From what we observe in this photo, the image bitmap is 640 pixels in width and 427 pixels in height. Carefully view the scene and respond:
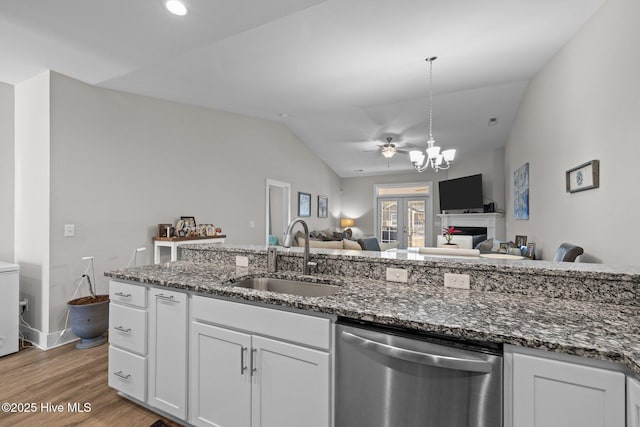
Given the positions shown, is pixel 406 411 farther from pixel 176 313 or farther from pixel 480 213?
pixel 480 213

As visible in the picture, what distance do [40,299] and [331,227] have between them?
6.80 metres

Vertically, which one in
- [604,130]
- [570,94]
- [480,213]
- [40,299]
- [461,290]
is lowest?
[40,299]

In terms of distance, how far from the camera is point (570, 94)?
3029 millimetres

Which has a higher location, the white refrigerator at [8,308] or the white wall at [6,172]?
the white wall at [6,172]

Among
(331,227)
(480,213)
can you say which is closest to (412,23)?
(480,213)

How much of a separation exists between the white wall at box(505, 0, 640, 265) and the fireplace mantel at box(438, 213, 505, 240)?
7.66 ft

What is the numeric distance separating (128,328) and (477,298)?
1994 mm

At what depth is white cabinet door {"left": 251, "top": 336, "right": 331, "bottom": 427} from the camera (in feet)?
4.23

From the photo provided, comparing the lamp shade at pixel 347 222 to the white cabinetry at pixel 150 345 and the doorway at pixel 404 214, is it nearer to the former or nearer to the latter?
the doorway at pixel 404 214

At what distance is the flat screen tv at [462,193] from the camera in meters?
6.49

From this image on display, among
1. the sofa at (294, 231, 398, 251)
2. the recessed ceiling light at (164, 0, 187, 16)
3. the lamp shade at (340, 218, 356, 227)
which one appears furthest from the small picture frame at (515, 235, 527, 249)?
the recessed ceiling light at (164, 0, 187, 16)

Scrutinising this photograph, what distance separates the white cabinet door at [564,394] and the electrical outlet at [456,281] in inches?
23.5

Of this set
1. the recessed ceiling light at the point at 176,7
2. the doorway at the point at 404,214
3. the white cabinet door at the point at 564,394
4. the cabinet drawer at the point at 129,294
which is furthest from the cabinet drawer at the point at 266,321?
the doorway at the point at 404,214

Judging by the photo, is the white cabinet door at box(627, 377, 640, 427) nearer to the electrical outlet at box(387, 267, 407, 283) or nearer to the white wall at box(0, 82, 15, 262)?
the electrical outlet at box(387, 267, 407, 283)
